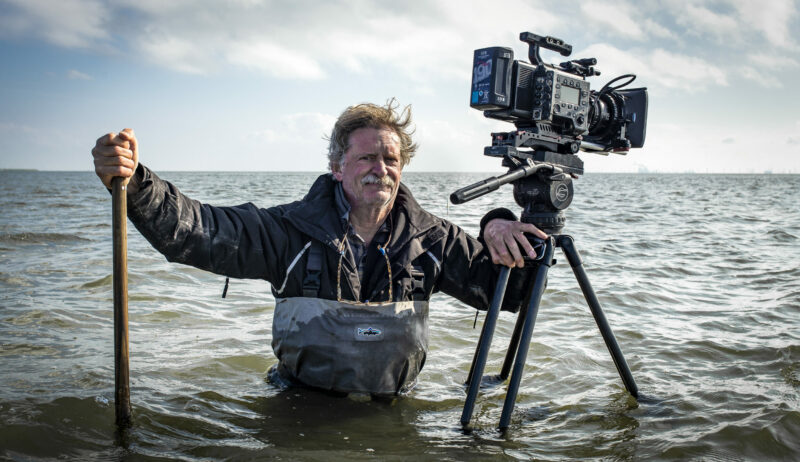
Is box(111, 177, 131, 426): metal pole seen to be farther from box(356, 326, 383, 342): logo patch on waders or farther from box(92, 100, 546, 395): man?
box(356, 326, 383, 342): logo patch on waders

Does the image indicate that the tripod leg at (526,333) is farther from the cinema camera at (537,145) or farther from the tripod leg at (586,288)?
the tripod leg at (586,288)

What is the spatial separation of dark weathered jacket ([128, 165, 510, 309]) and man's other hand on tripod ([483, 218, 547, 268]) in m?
0.53

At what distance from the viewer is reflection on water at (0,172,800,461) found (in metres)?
3.40

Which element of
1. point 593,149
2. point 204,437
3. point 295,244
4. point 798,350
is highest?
point 593,149

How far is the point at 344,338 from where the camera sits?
3570 millimetres

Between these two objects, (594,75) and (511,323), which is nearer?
(594,75)

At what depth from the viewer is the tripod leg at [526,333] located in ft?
10.4

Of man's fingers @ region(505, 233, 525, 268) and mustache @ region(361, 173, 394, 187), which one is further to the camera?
mustache @ region(361, 173, 394, 187)

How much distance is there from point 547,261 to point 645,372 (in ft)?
7.20

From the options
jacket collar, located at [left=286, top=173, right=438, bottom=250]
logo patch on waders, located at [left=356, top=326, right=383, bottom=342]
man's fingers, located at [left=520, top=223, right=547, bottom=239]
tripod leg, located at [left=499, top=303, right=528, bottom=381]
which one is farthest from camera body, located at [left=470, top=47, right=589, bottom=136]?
logo patch on waders, located at [left=356, top=326, right=383, bottom=342]

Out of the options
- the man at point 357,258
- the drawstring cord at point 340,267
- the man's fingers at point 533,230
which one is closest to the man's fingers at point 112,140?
the man at point 357,258

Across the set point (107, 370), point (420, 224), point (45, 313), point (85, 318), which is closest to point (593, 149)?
point (420, 224)

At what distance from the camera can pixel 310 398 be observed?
3854mm

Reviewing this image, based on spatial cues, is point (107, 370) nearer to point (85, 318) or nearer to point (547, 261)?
point (85, 318)
